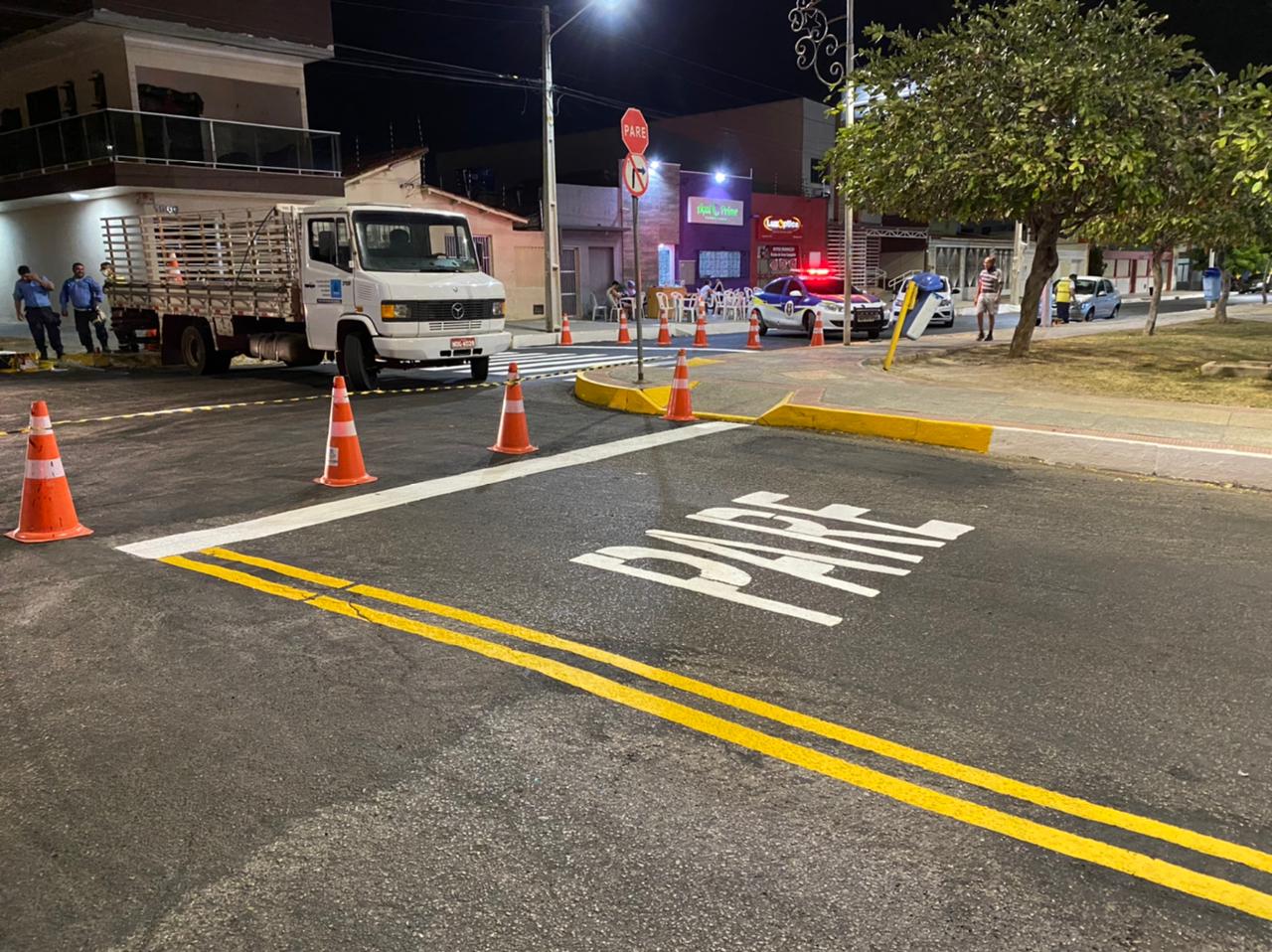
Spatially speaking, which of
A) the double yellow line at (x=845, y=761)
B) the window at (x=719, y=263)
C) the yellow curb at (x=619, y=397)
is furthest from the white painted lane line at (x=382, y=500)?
the window at (x=719, y=263)

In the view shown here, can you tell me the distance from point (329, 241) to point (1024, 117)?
955cm

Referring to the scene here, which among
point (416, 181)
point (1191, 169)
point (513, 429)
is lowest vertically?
point (513, 429)

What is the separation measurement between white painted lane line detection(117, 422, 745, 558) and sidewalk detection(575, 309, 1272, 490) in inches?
68.2

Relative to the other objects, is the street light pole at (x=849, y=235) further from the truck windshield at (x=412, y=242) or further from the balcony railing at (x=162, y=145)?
the balcony railing at (x=162, y=145)

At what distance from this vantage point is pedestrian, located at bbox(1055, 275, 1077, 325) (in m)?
29.9

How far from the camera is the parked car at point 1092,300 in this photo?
3231 cm

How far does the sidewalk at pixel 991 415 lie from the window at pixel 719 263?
25.3 m

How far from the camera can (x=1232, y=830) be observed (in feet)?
9.61

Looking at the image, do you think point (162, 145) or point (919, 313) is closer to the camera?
point (919, 313)

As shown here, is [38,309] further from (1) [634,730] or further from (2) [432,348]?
(1) [634,730]

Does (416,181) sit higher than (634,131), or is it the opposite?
(416,181)

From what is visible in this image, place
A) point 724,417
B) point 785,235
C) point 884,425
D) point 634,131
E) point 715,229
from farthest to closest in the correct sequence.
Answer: point 785,235
point 715,229
point 634,131
point 724,417
point 884,425

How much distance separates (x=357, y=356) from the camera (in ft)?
43.2

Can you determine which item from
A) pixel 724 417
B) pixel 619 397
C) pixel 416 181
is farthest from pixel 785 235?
pixel 724 417
